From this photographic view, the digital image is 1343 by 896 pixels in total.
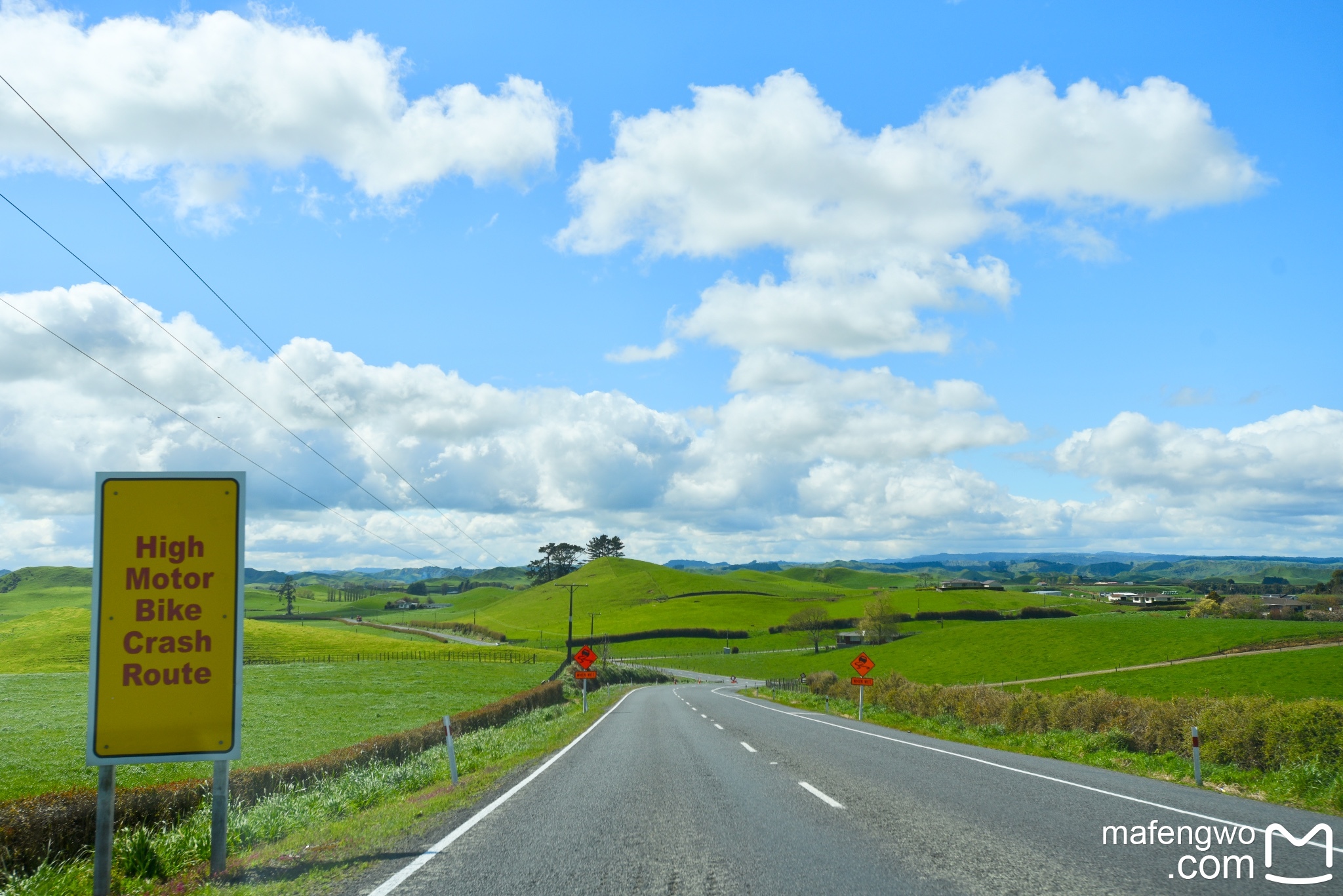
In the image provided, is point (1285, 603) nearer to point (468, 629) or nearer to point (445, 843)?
point (468, 629)

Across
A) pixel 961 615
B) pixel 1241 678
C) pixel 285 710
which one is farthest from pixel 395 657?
pixel 961 615

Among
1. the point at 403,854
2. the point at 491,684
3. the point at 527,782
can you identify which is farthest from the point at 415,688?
the point at 403,854

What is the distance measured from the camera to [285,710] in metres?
49.2


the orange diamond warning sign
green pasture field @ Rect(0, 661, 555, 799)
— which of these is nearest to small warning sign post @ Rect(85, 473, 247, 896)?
green pasture field @ Rect(0, 661, 555, 799)

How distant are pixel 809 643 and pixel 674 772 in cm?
13233

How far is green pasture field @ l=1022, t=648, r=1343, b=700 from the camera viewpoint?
173 ft

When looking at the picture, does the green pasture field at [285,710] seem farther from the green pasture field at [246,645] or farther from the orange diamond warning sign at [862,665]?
the orange diamond warning sign at [862,665]

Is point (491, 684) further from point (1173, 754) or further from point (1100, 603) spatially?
point (1100, 603)

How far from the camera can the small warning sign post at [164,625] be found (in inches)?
265

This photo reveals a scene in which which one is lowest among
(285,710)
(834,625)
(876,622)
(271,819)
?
(834,625)

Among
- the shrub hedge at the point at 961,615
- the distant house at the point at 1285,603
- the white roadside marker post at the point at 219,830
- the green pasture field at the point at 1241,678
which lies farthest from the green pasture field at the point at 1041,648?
the white roadside marker post at the point at 219,830

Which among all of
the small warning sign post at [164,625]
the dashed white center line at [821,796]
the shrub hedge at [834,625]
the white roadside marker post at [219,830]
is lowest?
the shrub hedge at [834,625]

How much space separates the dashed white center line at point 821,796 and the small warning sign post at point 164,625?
7266 millimetres

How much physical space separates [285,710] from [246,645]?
59.1 metres
